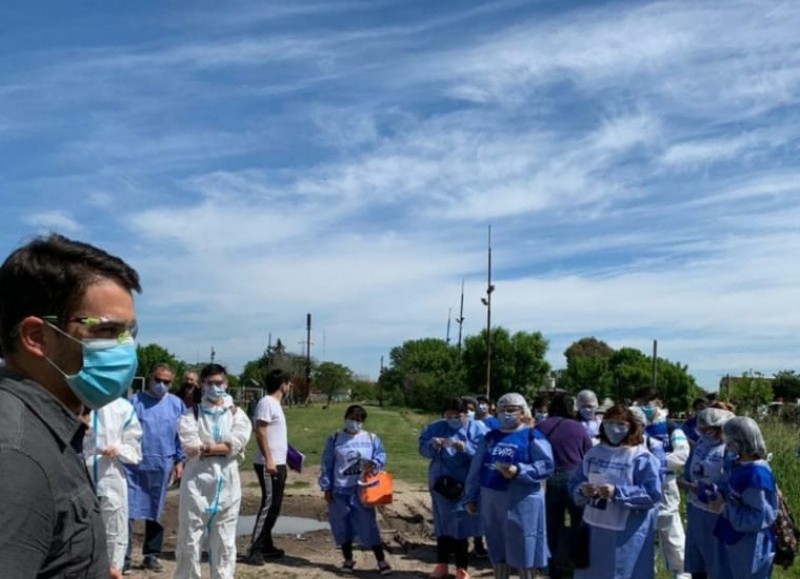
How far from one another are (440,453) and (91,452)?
4.06 m

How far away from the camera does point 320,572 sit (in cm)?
952

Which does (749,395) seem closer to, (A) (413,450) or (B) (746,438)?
(A) (413,450)

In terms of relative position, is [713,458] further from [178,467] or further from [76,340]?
[76,340]

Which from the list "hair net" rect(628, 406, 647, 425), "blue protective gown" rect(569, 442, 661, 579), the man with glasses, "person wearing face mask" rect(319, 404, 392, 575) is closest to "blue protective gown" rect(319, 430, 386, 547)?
"person wearing face mask" rect(319, 404, 392, 575)

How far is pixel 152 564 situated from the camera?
29.6 feet

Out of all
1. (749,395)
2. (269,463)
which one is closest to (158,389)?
(269,463)

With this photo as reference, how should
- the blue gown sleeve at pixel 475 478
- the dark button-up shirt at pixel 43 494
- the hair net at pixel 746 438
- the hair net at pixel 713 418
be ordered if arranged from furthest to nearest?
the blue gown sleeve at pixel 475 478, the hair net at pixel 713 418, the hair net at pixel 746 438, the dark button-up shirt at pixel 43 494

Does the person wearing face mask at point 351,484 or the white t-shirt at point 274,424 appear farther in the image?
the person wearing face mask at point 351,484

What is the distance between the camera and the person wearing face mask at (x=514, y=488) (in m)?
7.92

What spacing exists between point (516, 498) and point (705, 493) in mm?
1655

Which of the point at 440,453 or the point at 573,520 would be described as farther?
the point at 440,453

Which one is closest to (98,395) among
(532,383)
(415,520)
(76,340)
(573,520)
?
Result: (76,340)

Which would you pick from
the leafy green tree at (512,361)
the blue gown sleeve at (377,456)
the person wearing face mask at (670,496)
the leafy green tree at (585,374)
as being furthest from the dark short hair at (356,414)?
the leafy green tree at (585,374)

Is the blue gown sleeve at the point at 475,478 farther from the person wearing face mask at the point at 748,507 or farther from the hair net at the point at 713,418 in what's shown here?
the person wearing face mask at the point at 748,507
